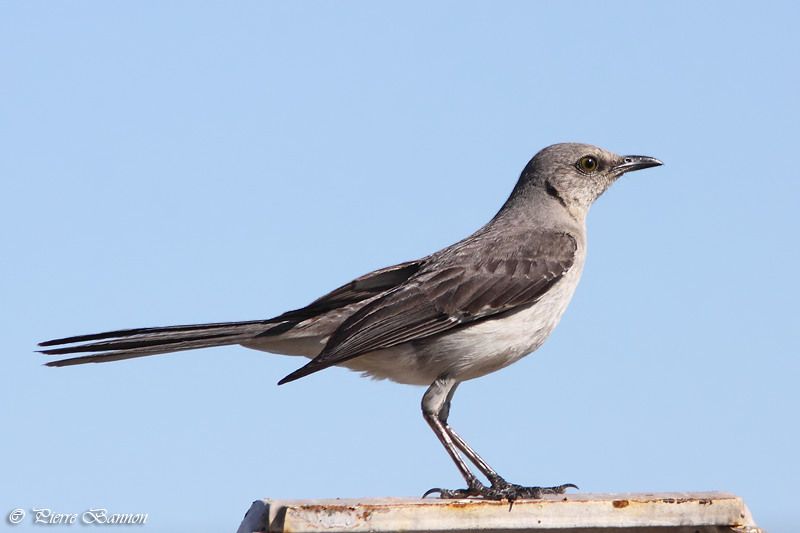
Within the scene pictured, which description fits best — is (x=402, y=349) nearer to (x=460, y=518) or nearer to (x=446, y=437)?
(x=446, y=437)

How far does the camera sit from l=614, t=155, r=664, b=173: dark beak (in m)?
8.47

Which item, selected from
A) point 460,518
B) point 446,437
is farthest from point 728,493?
point 446,437

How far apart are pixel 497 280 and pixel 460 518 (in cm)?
306

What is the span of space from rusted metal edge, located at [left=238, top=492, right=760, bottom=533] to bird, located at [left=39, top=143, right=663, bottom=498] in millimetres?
1611

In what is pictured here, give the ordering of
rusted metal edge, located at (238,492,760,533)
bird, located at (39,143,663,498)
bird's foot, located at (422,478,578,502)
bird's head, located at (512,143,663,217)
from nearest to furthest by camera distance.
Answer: rusted metal edge, located at (238,492,760,533) < bird's foot, located at (422,478,578,502) < bird, located at (39,143,663,498) < bird's head, located at (512,143,663,217)

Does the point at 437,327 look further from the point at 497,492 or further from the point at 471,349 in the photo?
the point at 497,492

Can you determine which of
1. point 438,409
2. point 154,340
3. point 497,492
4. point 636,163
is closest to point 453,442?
point 438,409

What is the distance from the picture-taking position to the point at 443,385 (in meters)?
6.77

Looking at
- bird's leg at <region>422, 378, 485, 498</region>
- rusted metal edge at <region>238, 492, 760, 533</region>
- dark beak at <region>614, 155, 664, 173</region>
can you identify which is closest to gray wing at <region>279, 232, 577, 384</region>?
bird's leg at <region>422, 378, 485, 498</region>

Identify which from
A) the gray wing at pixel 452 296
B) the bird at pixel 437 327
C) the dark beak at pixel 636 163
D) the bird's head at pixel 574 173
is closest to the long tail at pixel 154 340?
the bird at pixel 437 327

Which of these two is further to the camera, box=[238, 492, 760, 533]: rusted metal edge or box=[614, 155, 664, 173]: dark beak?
box=[614, 155, 664, 173]: dark beak

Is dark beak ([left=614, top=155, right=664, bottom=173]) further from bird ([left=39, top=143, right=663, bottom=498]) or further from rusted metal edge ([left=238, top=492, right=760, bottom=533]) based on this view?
rusted metal edge ([left=238, top=492, right=760, bottom=533])

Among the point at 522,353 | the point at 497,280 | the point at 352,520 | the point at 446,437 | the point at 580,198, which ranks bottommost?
the point at 352,520

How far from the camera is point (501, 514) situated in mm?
4355
